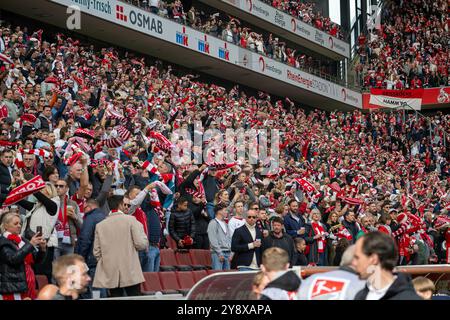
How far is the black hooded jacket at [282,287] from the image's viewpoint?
5516mm

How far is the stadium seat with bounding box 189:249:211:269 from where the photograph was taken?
13.2 metres

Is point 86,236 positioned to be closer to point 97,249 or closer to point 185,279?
point 97,249

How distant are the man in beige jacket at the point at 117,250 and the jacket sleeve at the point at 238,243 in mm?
2789

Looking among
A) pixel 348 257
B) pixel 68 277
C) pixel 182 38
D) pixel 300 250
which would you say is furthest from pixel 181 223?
pixel 182 38

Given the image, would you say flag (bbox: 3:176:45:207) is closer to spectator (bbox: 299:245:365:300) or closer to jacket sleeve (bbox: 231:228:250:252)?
jacket sleeve (bbox: 231:228:250:252)

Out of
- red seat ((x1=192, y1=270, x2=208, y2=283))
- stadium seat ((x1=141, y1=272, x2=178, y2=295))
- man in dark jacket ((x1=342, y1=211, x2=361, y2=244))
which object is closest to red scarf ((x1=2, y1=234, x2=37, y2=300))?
stadium seat ((x1=141, y1=272, x2=178, y2=295))

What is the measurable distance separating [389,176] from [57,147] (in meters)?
19.8

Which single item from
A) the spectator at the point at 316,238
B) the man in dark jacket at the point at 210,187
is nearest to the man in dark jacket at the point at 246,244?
the spectator at the point at 316,238

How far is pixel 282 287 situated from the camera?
18.2 ft

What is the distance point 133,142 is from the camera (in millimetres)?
15070

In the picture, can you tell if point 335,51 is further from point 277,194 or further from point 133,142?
point 133,142

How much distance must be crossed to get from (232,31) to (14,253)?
28.4 metres

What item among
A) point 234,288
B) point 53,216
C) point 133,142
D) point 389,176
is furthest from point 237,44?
point 234,288

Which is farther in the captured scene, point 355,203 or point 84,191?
point 355,203
